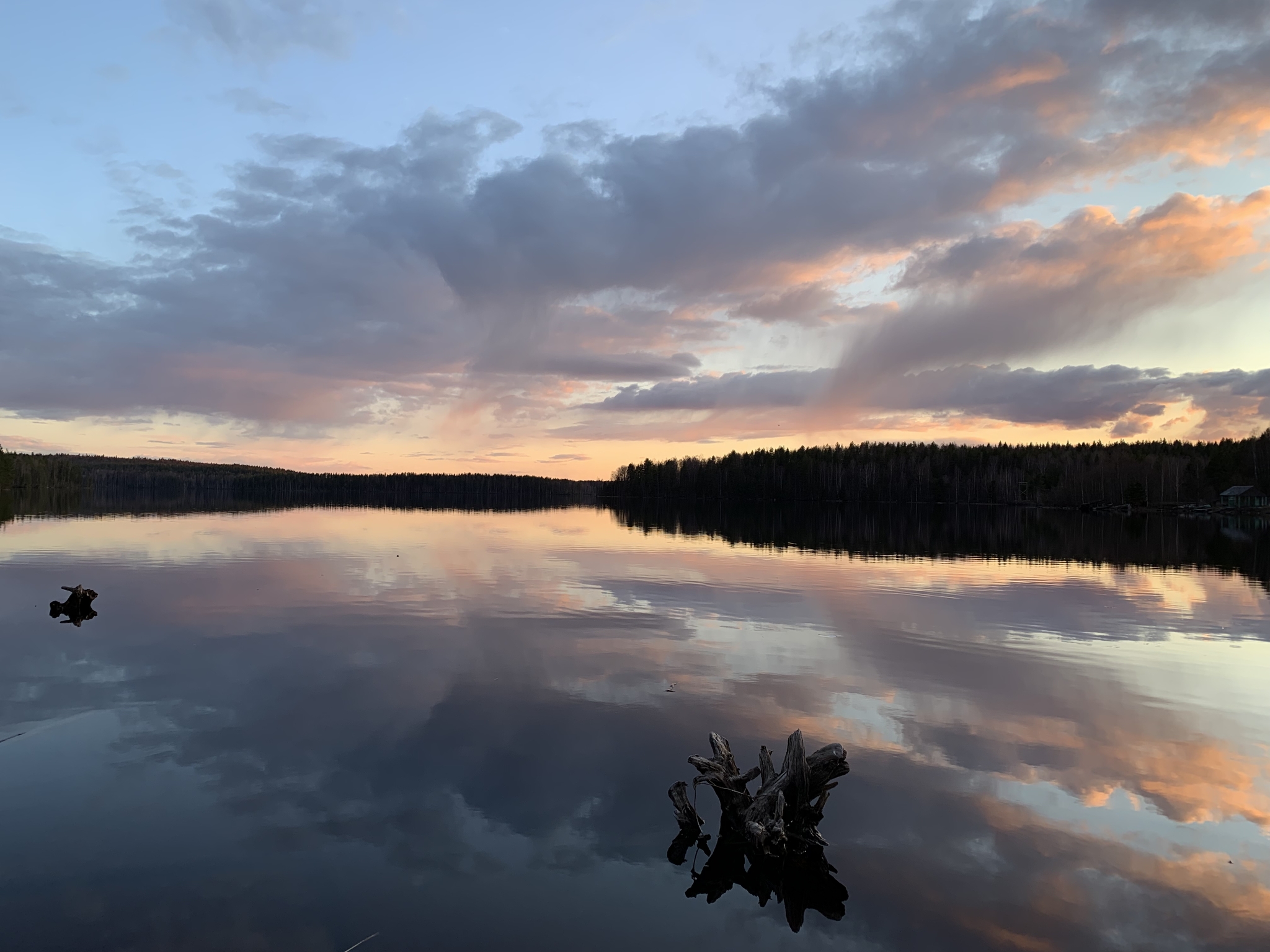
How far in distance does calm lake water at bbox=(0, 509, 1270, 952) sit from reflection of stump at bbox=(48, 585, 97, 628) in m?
0.47

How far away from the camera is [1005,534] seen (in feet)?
255

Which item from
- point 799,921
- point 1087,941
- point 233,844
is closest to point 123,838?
point 233,844

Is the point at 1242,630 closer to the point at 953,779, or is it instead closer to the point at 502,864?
the point at 953,779

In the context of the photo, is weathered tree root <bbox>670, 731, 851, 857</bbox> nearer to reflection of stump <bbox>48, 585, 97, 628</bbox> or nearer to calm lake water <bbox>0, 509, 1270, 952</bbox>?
calm lake water <bbox>0, 509, 1270, 952</bbox>

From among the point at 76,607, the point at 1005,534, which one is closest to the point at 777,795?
the point at 76,607

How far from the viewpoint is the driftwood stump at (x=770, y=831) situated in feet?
31.7

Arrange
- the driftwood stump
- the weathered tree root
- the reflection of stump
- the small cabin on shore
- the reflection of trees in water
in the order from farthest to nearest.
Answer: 1. the small cabin on shore
2. the reflection of trees in water
3. the reflection of stump
4. the weathered tree root
5. the driftwood stump

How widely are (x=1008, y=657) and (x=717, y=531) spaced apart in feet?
189

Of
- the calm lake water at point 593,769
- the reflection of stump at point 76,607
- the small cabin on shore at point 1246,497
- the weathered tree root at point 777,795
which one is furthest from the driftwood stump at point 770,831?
the small cabin on shore at point 1246,497

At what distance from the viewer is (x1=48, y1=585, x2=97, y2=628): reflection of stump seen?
85.7ft

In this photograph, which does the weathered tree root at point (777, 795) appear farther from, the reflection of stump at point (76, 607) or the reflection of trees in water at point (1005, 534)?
the reflection of trees in water at point (1005, 534)

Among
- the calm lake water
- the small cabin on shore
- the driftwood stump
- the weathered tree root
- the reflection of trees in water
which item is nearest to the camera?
the calm lake water

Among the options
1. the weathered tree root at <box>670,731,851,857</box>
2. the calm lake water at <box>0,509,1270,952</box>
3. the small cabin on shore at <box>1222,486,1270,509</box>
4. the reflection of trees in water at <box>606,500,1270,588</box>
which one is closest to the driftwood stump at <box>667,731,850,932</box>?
the weathered tree root at <box>670,731,851,857</box>

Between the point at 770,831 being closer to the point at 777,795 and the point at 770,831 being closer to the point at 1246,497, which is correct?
the point at 777,795
